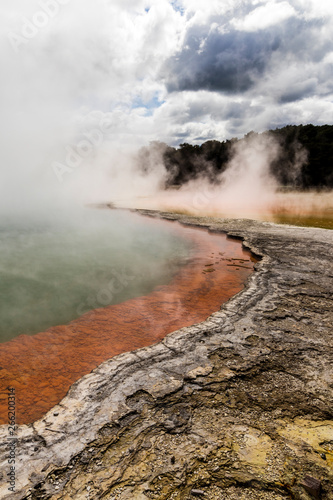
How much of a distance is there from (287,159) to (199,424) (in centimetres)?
2363

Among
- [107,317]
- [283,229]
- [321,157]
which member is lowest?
[107,317]

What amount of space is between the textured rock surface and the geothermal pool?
19.4 inches

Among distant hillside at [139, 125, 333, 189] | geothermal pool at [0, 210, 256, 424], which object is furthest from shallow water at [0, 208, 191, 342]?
distant hillside at [139, 125, 333, 189]

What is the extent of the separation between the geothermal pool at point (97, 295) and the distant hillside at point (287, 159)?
16598 mm

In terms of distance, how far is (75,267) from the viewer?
17.4 feet

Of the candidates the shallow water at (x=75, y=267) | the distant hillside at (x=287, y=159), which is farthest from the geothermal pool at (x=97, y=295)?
the distant hillside at (x=287, y=159)

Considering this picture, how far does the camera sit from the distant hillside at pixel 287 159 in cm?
2066

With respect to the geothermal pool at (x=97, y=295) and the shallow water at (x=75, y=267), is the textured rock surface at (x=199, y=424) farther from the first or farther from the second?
the shallow water at (x=75, y=267)

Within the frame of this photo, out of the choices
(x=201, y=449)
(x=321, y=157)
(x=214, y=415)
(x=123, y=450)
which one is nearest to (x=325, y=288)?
(x=214, y=415)

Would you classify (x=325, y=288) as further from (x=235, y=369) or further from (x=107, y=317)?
(x=107, y=317)

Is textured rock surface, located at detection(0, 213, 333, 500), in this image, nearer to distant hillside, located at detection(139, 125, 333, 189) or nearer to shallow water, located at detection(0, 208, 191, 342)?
Answer: shallow water, located at detection(0, 208, 191, 342)

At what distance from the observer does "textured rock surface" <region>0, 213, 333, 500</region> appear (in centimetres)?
137

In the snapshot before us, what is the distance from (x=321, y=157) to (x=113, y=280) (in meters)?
20.7

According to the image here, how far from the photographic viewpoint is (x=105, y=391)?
1986 millimetres
